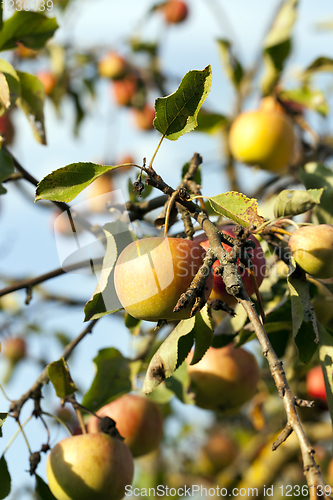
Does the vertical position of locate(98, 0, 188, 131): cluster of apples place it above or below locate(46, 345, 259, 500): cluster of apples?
above

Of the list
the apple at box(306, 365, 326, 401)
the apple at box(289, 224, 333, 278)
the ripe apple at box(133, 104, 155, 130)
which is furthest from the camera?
the ripe apple at box(133, 104, 155, 130)

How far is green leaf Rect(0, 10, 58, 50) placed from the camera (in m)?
1.16

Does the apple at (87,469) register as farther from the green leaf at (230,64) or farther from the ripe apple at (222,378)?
the green leaf at (230,64)

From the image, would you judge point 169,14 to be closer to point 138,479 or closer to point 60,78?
point 60,78

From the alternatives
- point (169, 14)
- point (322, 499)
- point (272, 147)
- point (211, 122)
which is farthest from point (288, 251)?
point (169, 14)

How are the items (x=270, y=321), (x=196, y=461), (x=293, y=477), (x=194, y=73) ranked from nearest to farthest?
(x=194, y=73), (x=270, y=321), (x=293, y=477), (x=196, y=461)

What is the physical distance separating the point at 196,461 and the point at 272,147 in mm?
2353

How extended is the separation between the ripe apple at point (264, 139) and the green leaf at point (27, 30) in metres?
0.90

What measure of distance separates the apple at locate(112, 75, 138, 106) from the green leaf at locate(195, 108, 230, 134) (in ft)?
4.14

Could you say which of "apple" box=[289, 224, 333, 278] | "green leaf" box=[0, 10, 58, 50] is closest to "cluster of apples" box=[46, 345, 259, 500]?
"apple" box=[289, 224, 333, 278]

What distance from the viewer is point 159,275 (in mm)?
712

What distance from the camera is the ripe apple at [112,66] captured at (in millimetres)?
2988

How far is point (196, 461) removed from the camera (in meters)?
3.26

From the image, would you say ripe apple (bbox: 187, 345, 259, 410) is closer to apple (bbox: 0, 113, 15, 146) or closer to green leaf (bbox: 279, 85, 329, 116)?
green leaf (bbox: 279, 85, 329, 116)
